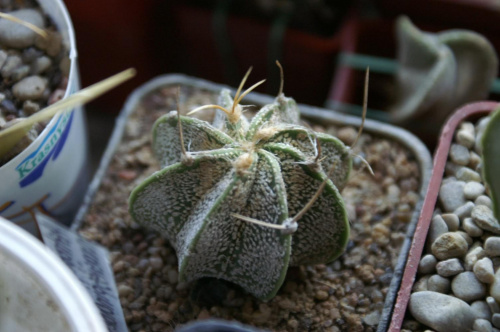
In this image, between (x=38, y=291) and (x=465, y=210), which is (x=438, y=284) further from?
(x=38, y=291)

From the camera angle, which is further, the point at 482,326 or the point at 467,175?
the point at 467,175

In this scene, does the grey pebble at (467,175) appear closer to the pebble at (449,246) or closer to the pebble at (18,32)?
the pebble at (449,246)

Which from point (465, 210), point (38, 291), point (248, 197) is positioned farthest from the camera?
point (465, 210)

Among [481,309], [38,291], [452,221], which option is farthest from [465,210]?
[38,291]

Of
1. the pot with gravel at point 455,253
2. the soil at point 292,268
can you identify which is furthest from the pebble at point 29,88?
A: the pot with gravel at point 455,253

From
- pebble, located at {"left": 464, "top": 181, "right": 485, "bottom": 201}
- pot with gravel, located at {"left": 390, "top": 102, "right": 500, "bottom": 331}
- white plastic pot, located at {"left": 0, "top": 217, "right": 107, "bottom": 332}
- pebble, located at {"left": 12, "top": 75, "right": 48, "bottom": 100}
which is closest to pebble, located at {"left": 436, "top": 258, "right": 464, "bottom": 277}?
pot with gravel, located at {"left": 390, "top": 102, "right": 500, "bottom": 331}

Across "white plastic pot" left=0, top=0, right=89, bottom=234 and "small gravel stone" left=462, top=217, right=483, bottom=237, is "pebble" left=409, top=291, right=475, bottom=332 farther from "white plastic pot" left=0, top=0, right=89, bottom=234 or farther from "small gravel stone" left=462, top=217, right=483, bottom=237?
"white plastic pot" left=0, top=0, right=89, bottom=234

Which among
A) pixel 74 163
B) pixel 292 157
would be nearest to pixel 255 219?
pixel 292 157

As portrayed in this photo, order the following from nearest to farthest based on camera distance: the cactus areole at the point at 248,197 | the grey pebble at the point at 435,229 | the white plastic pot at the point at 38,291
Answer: the white plastic pot at the point at 38,291
the cactus areole at the point at 248,197
the grey pebble at the point at 435,229
